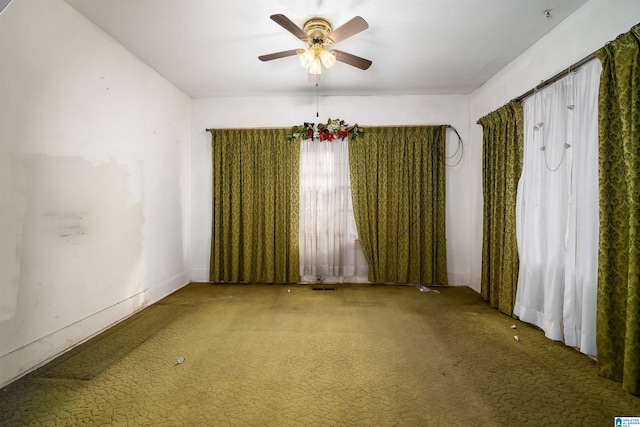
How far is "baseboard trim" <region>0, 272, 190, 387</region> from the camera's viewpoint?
1.92m

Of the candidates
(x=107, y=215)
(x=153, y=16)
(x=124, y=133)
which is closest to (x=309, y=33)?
(x=153, y=16)

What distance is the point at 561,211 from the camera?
2.49 meters

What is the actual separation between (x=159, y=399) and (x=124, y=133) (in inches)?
101

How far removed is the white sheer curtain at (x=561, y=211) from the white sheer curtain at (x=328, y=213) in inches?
82.9

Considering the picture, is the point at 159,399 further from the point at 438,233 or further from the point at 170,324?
the point at 438,233

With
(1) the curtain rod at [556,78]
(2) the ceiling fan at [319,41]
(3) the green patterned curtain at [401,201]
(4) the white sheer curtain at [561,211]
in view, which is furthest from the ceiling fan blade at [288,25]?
(4) the white sheer curtain at [561,211]

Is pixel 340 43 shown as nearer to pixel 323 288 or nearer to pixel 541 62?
pixel 541 62

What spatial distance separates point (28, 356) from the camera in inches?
79.5

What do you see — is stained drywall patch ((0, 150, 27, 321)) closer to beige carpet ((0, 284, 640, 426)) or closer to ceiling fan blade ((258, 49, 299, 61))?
beige carpet ((0, 284, 640, 426))

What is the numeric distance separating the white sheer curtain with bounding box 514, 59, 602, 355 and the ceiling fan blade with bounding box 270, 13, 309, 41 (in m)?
2.29

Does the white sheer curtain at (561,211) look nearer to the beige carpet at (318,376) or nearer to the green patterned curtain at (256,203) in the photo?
the beige carpet at (318,376)

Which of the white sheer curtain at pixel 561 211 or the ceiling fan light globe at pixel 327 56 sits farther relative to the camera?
the ceiling fan light globe at pixel 327 56

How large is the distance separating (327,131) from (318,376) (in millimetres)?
2992

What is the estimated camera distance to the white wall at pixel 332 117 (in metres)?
4.22
